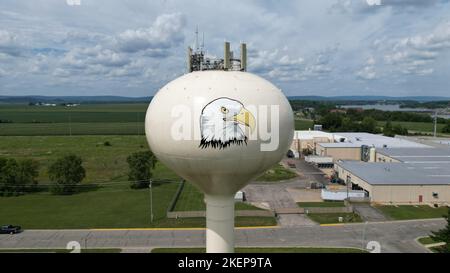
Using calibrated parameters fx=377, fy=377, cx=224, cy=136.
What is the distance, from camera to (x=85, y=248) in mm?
31750

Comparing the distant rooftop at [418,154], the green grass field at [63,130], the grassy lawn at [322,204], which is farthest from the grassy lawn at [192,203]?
the green grass field at [63,130]

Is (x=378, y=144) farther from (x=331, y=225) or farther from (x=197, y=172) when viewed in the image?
(x=197, y=172)

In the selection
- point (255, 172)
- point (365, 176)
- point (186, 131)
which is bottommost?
point (365, 176)

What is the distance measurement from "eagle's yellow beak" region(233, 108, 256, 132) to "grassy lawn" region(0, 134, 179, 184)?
154 ft

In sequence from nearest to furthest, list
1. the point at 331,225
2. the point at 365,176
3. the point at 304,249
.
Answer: the point at 304,249, the point at 331,225, the point at 365,176

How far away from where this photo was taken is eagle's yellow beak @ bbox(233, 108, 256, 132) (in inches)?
490

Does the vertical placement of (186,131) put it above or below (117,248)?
above

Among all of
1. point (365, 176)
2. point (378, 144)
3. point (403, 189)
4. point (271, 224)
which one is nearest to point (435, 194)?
point (403, 189)

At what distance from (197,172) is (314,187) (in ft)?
137

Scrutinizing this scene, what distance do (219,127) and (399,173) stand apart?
147 feet

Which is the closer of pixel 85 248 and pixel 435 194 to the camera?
pixel 85 248

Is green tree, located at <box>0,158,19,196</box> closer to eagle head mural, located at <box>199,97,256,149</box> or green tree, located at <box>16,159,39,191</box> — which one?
green tree, located at <box>16,159,39,191</box>

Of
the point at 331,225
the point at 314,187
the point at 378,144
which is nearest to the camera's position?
the point at 331,225

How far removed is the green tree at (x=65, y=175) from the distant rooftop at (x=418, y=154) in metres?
48.5
